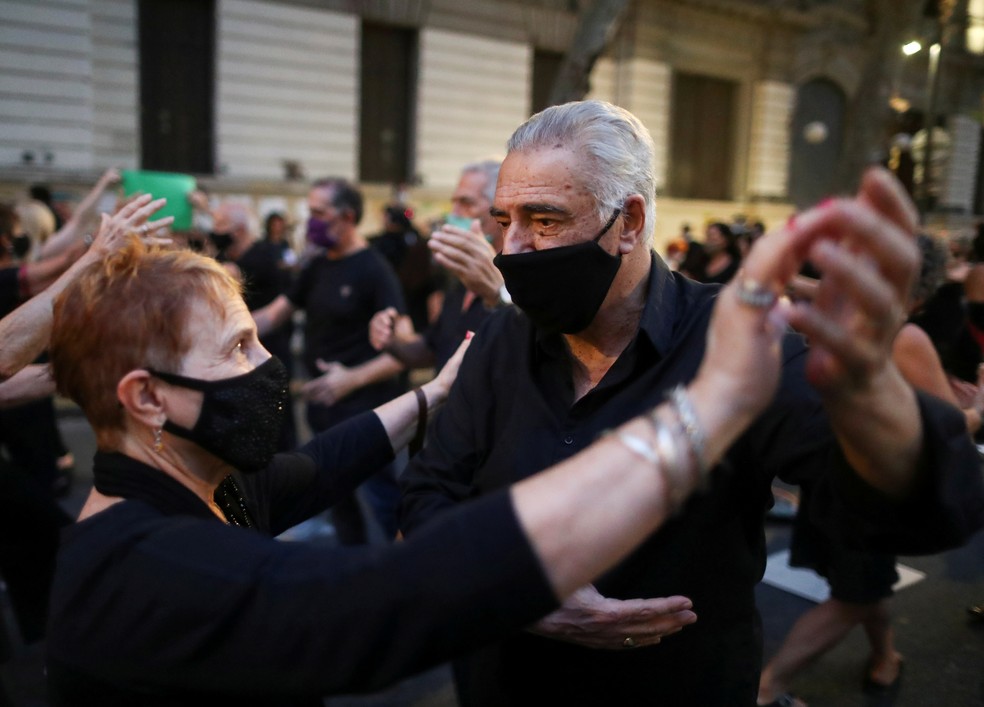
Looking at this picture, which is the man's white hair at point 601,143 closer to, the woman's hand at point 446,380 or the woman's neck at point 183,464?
the woman's hand at point 446,380

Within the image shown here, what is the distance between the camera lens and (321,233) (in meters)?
4.81

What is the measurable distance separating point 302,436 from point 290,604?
7.06 metres

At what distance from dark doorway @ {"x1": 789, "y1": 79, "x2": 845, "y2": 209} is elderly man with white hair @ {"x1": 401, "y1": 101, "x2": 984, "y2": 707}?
2253cm

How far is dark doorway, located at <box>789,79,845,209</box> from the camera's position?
893 inches

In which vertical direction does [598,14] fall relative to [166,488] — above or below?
above

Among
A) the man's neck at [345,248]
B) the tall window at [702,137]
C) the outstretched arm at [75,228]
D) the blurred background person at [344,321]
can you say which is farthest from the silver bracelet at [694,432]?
the tall window at [702,137]

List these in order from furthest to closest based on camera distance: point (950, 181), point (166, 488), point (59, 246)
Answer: point (950, 181) < point (59, 246) < point (166, 488)

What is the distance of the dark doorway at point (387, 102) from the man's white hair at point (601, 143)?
14920 mm

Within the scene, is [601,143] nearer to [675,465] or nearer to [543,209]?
[543,209]

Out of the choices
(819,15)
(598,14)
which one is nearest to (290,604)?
(598,14)

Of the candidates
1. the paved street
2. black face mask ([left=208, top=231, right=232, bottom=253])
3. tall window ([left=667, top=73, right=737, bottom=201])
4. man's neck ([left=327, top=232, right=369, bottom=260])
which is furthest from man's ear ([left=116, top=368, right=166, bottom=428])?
tall window ([left=667, top=73, right=737, bottom=201])

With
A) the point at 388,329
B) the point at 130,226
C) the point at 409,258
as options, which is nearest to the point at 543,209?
the point at 130,226

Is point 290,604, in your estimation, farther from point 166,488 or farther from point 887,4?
point 887,4

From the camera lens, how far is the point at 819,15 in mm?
22219
